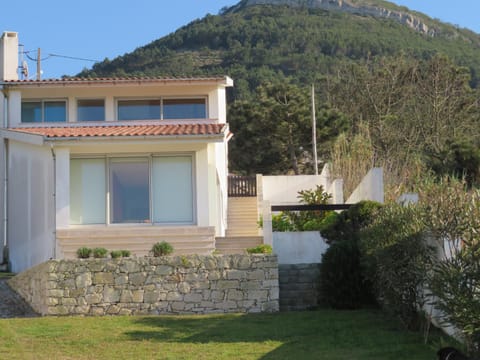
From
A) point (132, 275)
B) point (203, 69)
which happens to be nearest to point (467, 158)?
point (132, 275)

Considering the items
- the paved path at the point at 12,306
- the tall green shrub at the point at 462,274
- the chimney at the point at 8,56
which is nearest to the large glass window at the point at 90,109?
the chimney at the point at 8,56

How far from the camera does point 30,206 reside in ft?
70.9

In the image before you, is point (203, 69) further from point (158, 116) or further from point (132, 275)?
point (132, 275)

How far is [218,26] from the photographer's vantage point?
283ft

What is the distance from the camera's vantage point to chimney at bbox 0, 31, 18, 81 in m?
24.0

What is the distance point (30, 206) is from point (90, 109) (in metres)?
3.43

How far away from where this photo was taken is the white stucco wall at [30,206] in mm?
20094

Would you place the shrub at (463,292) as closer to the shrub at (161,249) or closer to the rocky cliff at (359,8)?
the shrub at (161,249)

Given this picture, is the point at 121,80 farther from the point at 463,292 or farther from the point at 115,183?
the point at 463,292

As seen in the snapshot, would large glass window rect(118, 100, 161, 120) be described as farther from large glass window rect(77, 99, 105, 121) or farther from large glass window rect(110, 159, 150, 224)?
large glass window rect(110, 159, 150, 224)

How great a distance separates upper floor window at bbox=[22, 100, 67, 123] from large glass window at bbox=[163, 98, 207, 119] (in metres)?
3.05

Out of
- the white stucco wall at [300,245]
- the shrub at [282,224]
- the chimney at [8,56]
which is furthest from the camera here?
the chimney at [8,56]

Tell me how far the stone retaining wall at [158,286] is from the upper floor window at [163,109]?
22.8 ft

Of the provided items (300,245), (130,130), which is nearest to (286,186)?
(130,130)
